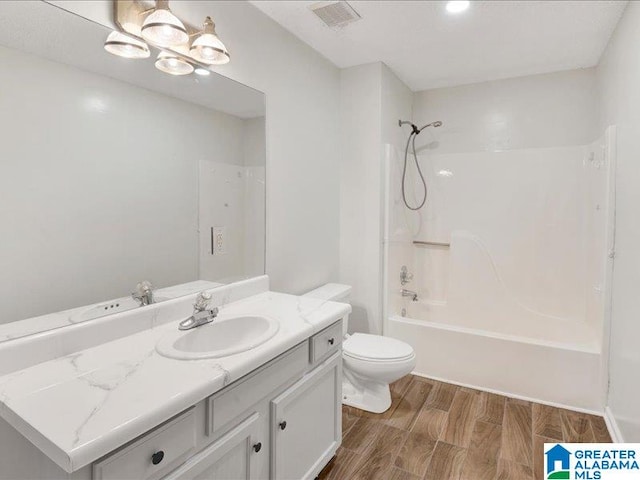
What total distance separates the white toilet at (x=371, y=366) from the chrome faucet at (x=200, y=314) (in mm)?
1022

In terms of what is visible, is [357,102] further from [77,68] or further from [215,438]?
[215,438]

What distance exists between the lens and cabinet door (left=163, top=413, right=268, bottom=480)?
107 centimetres

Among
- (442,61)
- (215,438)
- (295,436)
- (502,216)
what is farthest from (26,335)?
(502,216)

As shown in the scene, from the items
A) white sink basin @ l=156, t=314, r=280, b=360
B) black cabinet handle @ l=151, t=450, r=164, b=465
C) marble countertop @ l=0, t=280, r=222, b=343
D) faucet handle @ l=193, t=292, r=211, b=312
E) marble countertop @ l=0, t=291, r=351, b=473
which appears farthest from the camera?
faucet handle @ l=193, t=292, r=211, b=312

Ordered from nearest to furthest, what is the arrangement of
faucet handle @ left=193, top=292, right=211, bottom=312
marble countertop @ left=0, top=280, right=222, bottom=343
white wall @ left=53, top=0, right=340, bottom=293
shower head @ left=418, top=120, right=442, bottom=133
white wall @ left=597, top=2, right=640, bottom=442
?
1. marble countertop @ left=0, top=280, right=222, bottom=343
2. faucet handle @ left=193, top=292, right=211, bottom=312
3. white wall @ left=597, top=2, right=640, bottom=442
4. white wall @ left=53, top=0, right=340, bottom=293
5. shower head @ left=418, top=120, right=442, bottom=133

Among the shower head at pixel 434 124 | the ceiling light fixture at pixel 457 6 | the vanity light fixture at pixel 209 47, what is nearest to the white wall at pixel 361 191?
the shower head at pixel 434 124

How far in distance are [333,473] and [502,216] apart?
249 cm

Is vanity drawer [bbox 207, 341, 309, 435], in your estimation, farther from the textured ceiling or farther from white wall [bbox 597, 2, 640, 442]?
the textured ceiling

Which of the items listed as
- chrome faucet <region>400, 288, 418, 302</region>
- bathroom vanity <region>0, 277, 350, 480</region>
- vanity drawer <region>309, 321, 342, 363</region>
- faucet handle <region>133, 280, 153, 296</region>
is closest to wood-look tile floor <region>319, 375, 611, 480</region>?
bathroom vanity <region>0, 277, 350, 480</region>

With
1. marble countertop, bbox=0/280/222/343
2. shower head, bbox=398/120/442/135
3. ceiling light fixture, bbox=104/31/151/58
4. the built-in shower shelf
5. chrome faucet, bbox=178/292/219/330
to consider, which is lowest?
chrome faucet, bbox=178/292/219/330

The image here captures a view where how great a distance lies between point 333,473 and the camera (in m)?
1.85

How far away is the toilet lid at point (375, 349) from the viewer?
2.26 m

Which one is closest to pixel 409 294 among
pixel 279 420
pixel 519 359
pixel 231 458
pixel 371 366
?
pixel 519 359

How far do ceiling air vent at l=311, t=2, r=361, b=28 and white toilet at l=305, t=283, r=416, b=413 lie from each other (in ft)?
5.68
